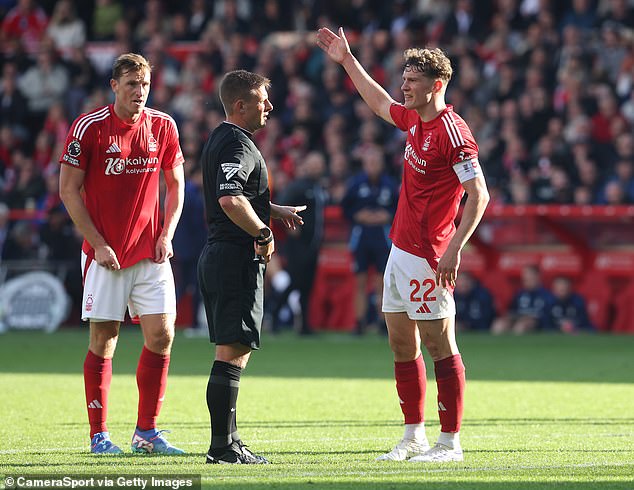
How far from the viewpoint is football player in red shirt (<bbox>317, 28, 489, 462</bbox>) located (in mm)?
7535

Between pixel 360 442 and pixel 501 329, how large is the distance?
34.9ft

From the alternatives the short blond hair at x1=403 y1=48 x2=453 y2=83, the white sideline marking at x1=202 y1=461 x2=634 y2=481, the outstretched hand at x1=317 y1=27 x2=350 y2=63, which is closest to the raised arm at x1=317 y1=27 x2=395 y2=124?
the outstretched hand at x1=317 y1=27 x2=350 y2=63

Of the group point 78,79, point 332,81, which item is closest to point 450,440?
point 332,81

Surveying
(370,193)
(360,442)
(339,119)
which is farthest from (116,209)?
(339,119)

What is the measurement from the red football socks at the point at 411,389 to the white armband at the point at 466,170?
1219 mm

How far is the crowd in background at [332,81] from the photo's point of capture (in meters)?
20.1

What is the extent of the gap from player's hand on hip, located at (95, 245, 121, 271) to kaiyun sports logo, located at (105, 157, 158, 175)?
0.50 metres

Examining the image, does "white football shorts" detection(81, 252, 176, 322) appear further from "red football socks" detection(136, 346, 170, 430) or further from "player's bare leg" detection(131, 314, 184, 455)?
"red football socks" detection(136, 346, 170, 430)

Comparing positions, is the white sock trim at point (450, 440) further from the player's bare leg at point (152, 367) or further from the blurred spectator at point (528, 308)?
the blurred spectator at point (528, 308)

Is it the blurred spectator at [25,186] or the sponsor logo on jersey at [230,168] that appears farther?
the blurred spectator at [25,186]

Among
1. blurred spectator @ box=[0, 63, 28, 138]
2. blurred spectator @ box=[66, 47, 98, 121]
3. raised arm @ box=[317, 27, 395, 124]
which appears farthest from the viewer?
blurred spectator @ box=[0, 63, 28, 138]

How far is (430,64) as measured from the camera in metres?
7.66

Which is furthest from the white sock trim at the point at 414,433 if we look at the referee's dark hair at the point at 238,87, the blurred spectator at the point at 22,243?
the blurred spectator at the point at 22,243

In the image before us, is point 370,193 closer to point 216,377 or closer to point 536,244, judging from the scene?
point 536,244
